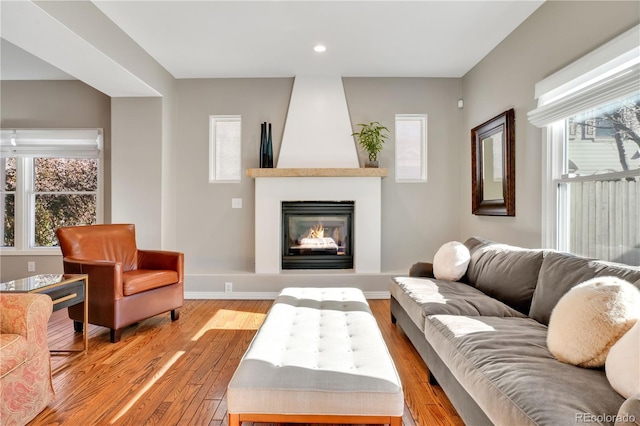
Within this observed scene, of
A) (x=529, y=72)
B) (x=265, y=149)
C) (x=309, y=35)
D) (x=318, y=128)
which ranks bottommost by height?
(x=265, y=149)

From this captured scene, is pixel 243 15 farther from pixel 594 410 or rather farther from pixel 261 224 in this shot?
pixel 594 410

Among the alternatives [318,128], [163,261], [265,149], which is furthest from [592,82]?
[163,261]

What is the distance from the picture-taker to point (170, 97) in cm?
435

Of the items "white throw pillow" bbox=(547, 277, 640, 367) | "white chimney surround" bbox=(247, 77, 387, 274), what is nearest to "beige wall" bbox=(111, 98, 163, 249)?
"white chimney surround" bbox=(247, 77, 387, 274)

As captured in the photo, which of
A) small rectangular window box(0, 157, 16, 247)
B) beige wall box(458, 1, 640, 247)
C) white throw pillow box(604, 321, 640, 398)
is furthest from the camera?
small rectangular window box(0, 157, 16, 247)

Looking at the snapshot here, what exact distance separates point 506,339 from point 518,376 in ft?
1.23

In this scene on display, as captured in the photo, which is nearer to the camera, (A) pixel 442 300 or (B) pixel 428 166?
(A) pixel 442 300

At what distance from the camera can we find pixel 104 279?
2.80 metres

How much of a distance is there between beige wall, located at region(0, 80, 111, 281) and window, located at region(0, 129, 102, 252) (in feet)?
0.41

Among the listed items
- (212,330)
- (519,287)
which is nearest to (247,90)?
(212,330)

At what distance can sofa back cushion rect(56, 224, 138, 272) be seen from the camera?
9.96ft

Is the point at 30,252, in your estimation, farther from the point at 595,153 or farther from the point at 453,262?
the point at 595,153

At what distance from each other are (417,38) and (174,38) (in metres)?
2.37

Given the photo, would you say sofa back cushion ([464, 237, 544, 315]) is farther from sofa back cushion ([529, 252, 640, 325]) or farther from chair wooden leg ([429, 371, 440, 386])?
chair wooden leg ([429, 371, 440, 386])
